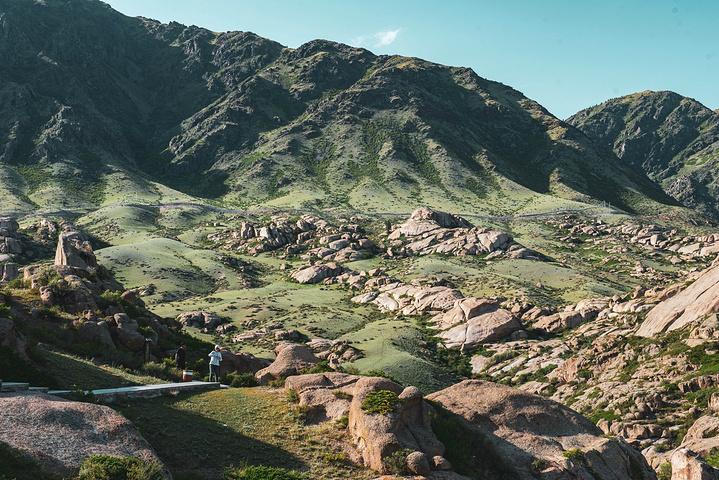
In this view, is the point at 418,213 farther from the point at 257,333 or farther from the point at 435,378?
the point at 435,378

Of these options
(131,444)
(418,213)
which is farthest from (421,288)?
(131,444)

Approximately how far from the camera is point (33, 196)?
562 feet

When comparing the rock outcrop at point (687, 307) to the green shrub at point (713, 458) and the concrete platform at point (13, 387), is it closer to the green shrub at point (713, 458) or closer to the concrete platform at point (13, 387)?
the green shrub at point (713, 458)

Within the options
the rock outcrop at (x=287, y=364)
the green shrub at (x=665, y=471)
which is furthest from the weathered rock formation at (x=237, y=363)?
the green shrub at (x=665, y=471)

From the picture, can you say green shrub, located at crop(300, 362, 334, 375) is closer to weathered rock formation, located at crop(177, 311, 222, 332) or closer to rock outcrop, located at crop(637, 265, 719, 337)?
rock outcrop, located at crop(637, 265, 719, 337)

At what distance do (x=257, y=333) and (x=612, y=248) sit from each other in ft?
384

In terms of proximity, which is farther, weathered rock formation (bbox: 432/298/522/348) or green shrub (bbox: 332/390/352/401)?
weathered rock formation (bbox: 432/298/522/348)

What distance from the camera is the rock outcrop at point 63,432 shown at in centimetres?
1014

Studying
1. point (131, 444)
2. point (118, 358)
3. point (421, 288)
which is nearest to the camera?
point (131, 444)

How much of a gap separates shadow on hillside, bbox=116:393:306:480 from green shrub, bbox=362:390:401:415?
273cm

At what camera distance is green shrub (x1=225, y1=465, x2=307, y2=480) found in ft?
38.1

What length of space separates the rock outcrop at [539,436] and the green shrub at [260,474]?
22.9ft

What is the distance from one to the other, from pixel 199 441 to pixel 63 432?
421cm

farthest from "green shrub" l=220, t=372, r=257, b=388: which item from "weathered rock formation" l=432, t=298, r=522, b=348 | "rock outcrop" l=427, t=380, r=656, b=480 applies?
"weathered rock formation" l=432, t=298, r=522, b=348
